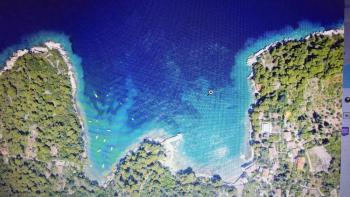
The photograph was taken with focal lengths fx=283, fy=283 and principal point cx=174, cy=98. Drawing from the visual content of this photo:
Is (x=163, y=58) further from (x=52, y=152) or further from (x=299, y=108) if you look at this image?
(x=52, y=152)

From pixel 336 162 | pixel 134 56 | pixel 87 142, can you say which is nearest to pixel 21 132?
pixel 87 142

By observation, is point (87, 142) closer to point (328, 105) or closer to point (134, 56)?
point (134, 56)

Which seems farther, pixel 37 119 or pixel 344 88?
pixel 37 119

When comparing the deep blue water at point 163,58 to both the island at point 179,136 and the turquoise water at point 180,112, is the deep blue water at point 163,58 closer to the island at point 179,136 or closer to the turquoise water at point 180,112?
the turquoise water at point 180,112

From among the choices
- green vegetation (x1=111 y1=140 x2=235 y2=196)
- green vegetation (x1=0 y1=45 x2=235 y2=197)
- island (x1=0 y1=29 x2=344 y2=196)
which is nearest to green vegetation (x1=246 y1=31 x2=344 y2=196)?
island (x1=0 y1=29 x2=344 y2=196)

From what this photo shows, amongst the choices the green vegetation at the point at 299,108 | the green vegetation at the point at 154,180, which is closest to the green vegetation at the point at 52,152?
the green vegetation at the point at 154,180

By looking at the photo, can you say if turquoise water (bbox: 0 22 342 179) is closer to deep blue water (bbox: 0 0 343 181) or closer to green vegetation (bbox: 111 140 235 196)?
deep blue water (bbox: 0 0 343 181)
